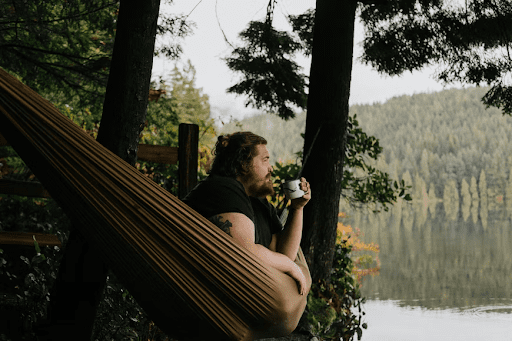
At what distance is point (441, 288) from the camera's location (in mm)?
16672

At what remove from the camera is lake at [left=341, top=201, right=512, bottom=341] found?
10.1 metres

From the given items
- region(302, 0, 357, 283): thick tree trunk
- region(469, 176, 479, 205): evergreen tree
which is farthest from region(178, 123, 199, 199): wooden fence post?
region(469, 176, 479, 205): evergreen tree

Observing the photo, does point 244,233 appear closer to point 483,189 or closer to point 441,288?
point 441,288

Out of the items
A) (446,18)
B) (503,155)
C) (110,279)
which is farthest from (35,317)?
(503,155)

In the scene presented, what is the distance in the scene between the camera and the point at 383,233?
3412 cm

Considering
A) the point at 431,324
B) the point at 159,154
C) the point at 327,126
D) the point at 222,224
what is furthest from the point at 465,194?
the point at 222,224

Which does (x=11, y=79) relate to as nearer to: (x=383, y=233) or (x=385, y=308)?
(x=385, y=308)

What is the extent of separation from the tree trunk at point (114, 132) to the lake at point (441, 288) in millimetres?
2532

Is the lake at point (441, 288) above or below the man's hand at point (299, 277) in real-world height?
below

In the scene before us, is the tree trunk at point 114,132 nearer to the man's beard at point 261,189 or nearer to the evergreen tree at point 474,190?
the man's beard at point 261,189

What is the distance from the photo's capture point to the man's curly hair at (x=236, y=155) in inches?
56.1

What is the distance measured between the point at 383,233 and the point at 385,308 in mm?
22014

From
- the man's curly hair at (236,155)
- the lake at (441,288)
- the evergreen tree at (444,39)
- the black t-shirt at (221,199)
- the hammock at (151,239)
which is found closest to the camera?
the hammock at (151,239)

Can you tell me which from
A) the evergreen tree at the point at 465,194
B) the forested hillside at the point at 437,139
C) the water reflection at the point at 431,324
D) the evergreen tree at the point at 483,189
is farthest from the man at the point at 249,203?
the evergreen tree at the point at 483,189
